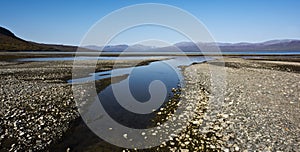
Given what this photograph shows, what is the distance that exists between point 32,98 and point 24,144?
22.8 feet

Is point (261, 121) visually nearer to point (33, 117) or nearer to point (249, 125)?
point (249, 125)

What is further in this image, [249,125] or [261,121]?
[261,121]

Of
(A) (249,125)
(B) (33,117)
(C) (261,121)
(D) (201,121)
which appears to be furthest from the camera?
(B) (33,117)

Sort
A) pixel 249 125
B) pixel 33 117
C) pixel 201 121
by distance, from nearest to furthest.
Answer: pixel 249 125 < pixel 201 121 < pixel 33 117

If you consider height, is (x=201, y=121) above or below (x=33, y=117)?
below

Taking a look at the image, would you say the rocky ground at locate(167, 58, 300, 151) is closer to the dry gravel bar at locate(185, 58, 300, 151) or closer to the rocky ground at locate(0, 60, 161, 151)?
the dry gravel bar at locate(185, 58, 300, 151)

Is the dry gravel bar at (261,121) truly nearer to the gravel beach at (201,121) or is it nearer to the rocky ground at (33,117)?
the gravel beach at (201,121)

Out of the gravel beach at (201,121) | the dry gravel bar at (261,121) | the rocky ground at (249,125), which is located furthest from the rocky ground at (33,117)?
the dry gravel bar at (261,121)

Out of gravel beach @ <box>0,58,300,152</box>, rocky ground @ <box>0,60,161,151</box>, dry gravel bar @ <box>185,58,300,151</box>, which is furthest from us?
rocky ground @ <box>0,60,161,151</box>

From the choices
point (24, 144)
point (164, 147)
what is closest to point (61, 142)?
point (24, 144)

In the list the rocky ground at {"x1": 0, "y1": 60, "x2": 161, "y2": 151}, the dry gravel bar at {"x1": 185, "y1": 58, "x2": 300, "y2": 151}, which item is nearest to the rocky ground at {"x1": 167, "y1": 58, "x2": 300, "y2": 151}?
the dry gravel bar at {"x1": 185, "y1": 58, "x2": 300, "y2": 151}

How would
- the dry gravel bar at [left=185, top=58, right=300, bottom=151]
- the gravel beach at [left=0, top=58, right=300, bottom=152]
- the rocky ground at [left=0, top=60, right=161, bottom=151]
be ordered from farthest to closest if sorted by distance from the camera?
the rocky ground at [left=0, top=60, right=161, bottom=151], the gravel beach at [left=0, top=58, right=300, bottom=152], the dry gravel bar at [left=185, top=58, right=300, bottom=151]

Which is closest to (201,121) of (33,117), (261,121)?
(261,121)

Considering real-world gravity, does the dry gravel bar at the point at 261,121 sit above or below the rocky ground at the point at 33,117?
below
